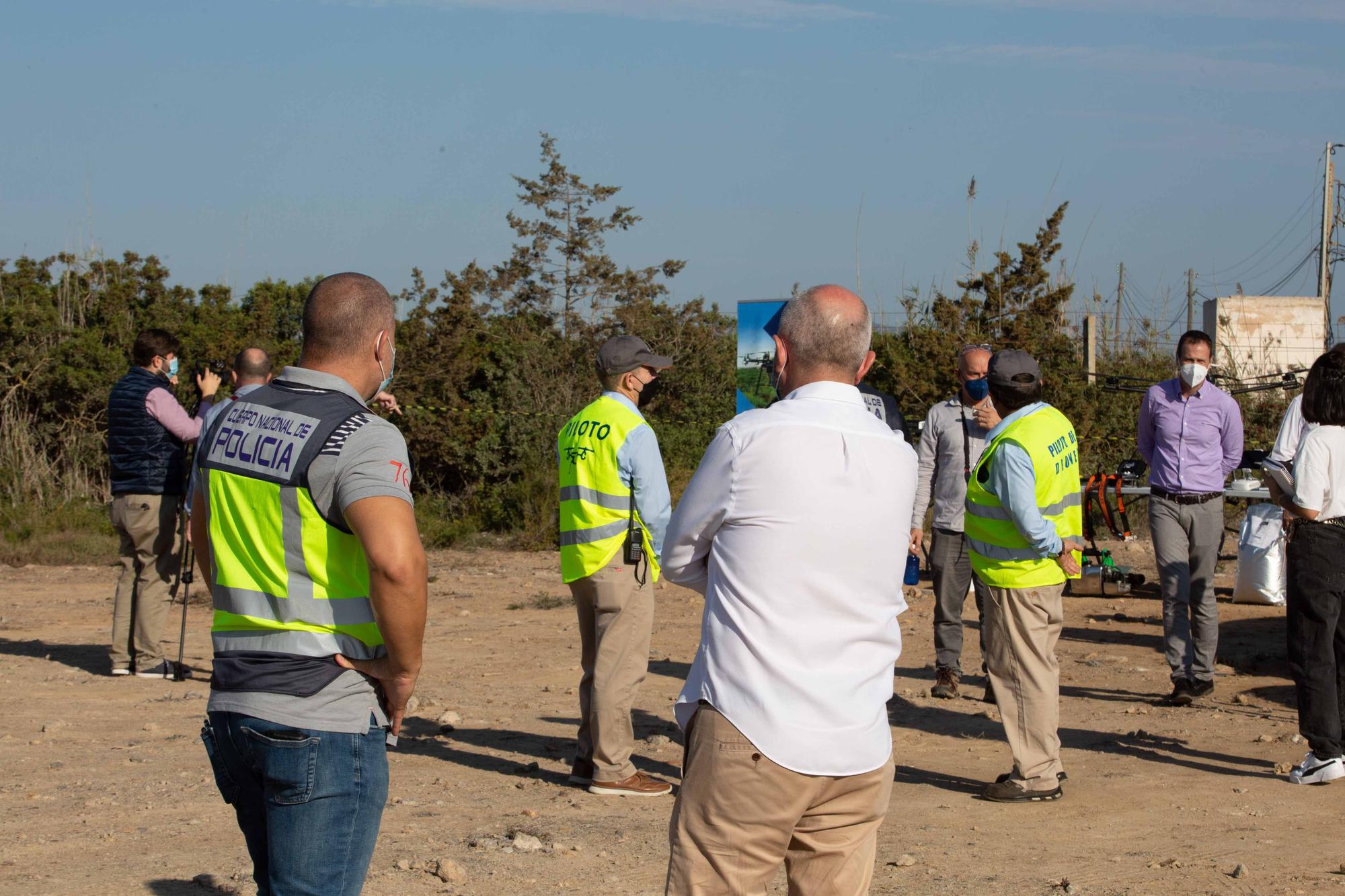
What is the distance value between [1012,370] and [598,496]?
1.92 meters

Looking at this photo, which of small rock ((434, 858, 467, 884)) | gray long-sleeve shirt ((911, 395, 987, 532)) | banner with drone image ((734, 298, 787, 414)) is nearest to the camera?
small rock ((434, 858, 467, 884))

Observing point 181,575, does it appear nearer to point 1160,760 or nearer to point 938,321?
point 1160,760

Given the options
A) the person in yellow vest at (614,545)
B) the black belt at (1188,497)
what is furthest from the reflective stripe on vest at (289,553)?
the black belt at (1188,497)

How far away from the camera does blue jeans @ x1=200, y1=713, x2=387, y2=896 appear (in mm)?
2643

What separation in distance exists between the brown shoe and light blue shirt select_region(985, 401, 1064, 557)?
198 centimetres

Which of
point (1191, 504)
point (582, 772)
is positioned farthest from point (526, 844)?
point (1191, 504)

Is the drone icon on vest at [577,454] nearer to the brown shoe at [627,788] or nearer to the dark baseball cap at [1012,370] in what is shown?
the brown shoe at [627,788]

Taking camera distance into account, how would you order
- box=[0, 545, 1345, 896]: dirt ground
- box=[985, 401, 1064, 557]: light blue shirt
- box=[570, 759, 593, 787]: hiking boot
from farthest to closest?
box=[570, 759, 593, 787]: hiking boot < box=[985, 401, 1064, 557]: light blue shirt < box=[0, 545, 1345, 896]: dirt ground

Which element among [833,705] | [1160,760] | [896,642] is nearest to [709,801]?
[833,705]

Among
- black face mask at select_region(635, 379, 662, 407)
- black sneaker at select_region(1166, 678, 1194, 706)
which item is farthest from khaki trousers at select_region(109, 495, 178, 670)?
black sneaker at select_region(1166, 678, 1194, 706)

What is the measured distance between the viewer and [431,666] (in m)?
8.90

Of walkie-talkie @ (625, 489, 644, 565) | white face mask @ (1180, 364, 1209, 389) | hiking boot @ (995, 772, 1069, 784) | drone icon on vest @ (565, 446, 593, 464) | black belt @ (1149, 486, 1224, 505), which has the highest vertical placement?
white face mask @ (1180, 364, 1209, 389)

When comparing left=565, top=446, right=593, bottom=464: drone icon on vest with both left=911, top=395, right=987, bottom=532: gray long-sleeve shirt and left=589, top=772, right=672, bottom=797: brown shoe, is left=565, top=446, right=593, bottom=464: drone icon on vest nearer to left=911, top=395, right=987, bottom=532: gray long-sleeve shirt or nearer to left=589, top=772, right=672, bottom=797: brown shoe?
left=589, top=772, right=672, bottom=797: brown shoe

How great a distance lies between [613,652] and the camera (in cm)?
567
